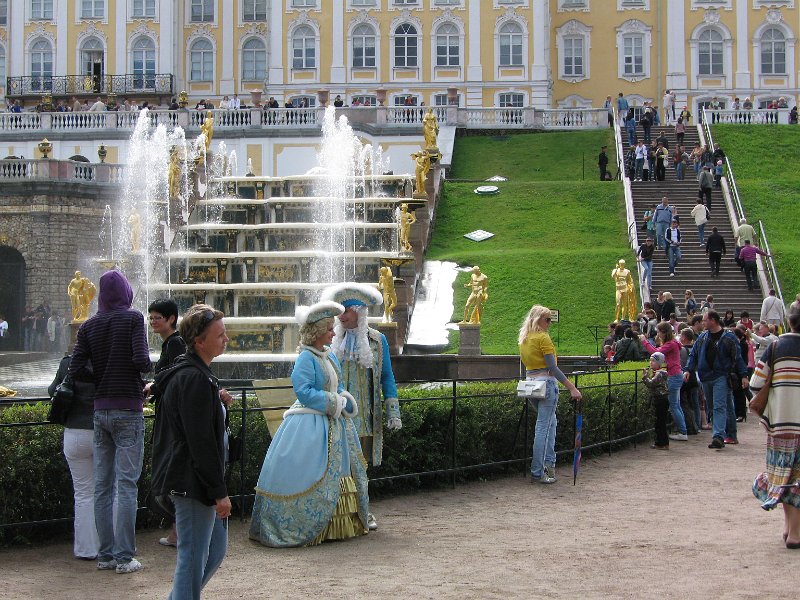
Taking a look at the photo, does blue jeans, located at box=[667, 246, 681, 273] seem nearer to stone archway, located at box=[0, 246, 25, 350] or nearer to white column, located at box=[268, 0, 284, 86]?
stone archway, located at box=[0, 246, 25, 350]

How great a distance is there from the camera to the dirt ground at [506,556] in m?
8.88

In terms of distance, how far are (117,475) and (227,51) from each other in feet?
200

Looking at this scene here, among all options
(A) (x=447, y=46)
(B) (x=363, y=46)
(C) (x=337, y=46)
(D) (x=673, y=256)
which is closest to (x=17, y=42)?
(C) (x=337, y=46)

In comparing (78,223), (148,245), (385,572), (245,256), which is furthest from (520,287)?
(385,572)

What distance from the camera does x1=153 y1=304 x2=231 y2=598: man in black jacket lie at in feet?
23.4

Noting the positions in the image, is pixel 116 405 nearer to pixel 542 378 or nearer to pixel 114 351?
pixel 114 351

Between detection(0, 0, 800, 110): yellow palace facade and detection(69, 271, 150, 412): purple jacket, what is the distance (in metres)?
55.1

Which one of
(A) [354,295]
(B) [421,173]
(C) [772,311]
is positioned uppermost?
(B) [421,173]

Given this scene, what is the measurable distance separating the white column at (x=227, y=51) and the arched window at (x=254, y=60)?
2.30 ft

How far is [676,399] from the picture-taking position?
18047mm

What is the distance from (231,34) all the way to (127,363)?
202ft

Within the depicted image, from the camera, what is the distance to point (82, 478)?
9625mm

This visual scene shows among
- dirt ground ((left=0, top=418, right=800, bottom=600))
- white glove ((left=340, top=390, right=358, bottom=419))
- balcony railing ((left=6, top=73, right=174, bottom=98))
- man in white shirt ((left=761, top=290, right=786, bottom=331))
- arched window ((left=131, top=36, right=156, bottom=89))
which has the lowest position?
dirt ground ((left=0, top=418, right=800, bottom=600))

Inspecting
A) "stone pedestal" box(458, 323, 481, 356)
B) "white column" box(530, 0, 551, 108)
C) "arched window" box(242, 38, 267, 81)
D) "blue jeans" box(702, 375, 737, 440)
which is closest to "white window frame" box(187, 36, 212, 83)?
"arched window" box(242, 38, 267, 81)
